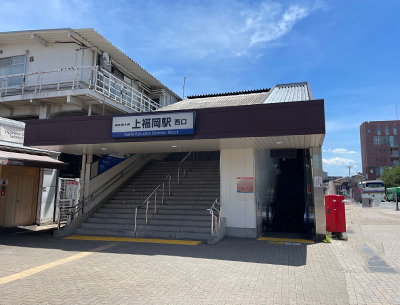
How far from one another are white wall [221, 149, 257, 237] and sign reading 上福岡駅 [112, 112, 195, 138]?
7.58ft

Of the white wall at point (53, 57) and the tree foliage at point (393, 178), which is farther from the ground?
the white wall at point (53, 57)

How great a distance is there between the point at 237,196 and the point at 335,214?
11.1 ft

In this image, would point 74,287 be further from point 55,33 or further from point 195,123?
point 55,33

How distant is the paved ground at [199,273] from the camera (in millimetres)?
4672

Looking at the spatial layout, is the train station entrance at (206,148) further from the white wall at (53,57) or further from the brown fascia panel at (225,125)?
the white wall at (53,57)

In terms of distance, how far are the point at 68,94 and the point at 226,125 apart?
359 inches

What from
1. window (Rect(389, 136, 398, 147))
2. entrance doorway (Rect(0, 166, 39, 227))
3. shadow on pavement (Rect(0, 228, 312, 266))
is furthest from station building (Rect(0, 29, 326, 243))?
window (Rect(389, 136, 398, 147))

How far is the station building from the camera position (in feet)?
28.2

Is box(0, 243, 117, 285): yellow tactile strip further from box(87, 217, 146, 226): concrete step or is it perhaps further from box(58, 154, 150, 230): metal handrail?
box(58, 154, 150, 230): metal handrail

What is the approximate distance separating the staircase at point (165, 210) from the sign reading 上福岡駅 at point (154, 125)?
337 cm

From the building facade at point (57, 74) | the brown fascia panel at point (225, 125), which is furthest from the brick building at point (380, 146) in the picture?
the brown fascia panel at point (225, 125)

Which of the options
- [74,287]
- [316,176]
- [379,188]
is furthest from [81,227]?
[379,188]

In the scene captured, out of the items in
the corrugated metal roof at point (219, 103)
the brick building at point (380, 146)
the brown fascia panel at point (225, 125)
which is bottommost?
the brown fascia panel at point (225, 125)

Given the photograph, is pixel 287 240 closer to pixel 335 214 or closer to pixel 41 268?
pixel 335 214
